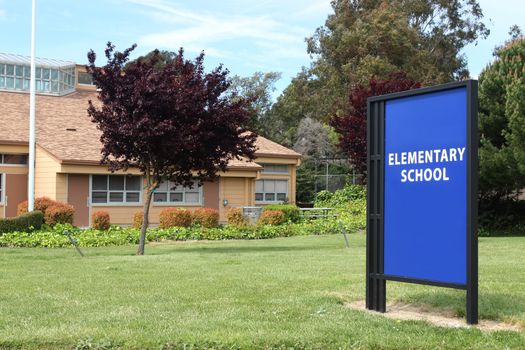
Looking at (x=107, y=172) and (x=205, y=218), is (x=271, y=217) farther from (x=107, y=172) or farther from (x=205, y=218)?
(x=107, y=172)

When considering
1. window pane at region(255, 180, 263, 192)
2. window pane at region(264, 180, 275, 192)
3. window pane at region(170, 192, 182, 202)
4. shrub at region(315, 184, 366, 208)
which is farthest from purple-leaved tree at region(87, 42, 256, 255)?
shrub at region(315, 184, 366, 208)

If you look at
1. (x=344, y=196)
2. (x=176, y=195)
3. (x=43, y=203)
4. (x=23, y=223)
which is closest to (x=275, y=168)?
Answer: (x=344, y=196)

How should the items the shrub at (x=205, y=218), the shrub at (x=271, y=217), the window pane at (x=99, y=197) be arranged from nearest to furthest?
the shrub at (x=205, y=218)
the shrub at (x=271, y=217)
the window pane at (x=99, y=197)

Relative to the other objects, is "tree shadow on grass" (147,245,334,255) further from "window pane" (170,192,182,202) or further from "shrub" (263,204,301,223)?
"window pane" (170,192,182,202)

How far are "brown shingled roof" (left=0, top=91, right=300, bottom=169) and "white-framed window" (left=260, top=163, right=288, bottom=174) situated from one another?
704 mm

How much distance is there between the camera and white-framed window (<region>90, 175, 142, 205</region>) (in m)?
28.1

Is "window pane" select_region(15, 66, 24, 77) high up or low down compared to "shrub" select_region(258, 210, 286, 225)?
up

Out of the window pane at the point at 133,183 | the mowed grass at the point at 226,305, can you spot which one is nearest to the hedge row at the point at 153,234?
the window pane at the point at 133,183

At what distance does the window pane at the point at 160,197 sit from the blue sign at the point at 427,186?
23068mm

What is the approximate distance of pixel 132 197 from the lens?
29156 millimetres

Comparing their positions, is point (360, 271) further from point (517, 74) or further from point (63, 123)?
point (63, 123)

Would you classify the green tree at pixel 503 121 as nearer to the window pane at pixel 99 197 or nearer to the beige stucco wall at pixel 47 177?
the window pane at pixel 99 197

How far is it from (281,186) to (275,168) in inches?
40.4

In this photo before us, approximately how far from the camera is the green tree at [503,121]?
22359mm
